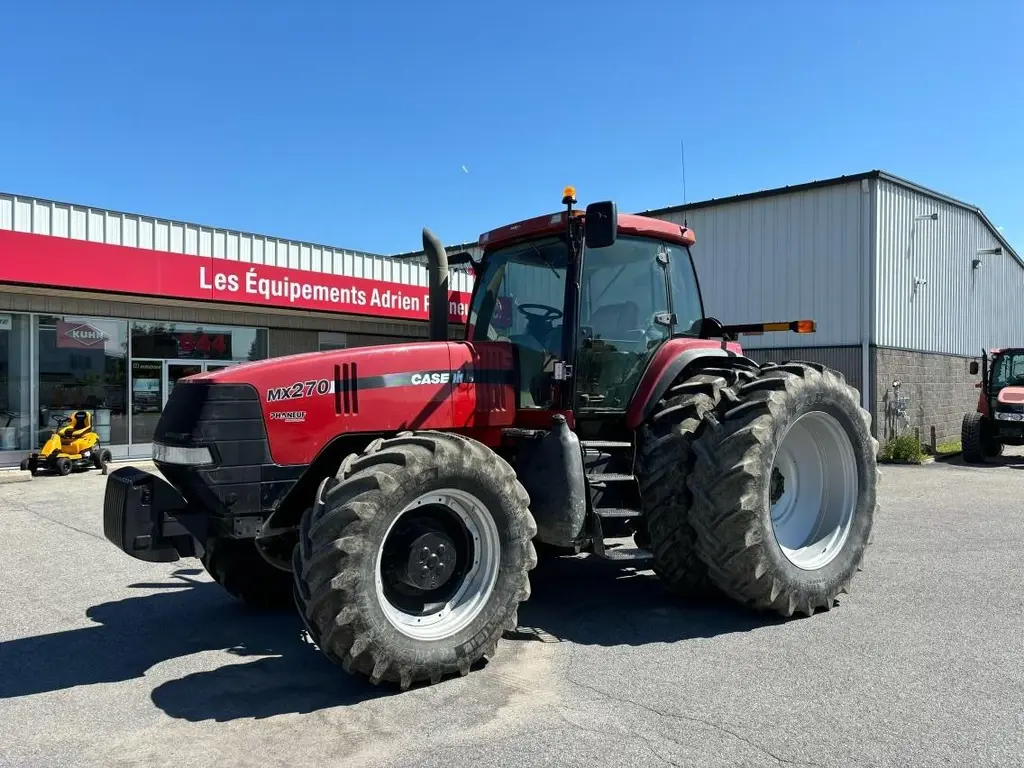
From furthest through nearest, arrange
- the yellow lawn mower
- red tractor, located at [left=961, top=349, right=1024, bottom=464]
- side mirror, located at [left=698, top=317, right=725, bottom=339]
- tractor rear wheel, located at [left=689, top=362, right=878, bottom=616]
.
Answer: red tractor, located at [left=961, top=349, right=1024, bottom=464] < the yellow lawn mower < side mirror, located at [left=698, top=317, right=725, bottom=339] < tractor rear wheel, located at [left=689, top=362, right=878, bottom=616]

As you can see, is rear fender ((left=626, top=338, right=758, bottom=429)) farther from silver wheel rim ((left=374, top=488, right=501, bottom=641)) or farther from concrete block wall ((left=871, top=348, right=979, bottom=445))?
concrete block wall ((left=871, top=348, right=979, bottom=445))

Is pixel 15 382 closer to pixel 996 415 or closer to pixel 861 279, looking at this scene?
pixel 861 279

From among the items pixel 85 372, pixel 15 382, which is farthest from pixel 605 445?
pixel 85 372

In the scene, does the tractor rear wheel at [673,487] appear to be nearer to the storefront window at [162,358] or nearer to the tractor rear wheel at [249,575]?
the tractor rear wheel at [249,575]

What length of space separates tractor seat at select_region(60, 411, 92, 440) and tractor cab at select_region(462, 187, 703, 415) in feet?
33.5

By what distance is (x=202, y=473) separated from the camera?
13.2 ft

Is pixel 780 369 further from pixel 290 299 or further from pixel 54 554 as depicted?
pixel 290 299

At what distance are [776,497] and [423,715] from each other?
3.09 metres

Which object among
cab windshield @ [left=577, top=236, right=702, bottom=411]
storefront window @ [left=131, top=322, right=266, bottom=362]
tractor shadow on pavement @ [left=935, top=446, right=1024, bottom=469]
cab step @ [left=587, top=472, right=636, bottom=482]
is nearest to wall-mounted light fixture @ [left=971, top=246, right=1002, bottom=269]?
tractor shadow on pavement @ [left=935, top=446, right=1024, bottom=469]

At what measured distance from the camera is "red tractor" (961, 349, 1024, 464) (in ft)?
51.2

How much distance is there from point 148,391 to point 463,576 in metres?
13.2

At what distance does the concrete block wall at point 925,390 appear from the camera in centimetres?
1681

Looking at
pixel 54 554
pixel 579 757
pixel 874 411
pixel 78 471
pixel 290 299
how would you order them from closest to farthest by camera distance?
1. pixel 579 757
2. pixel 54 554
3. pixel 78 471
4. pixel 290 299
5. pixel 874 411

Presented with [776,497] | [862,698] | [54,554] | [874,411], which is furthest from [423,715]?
[874,411]
